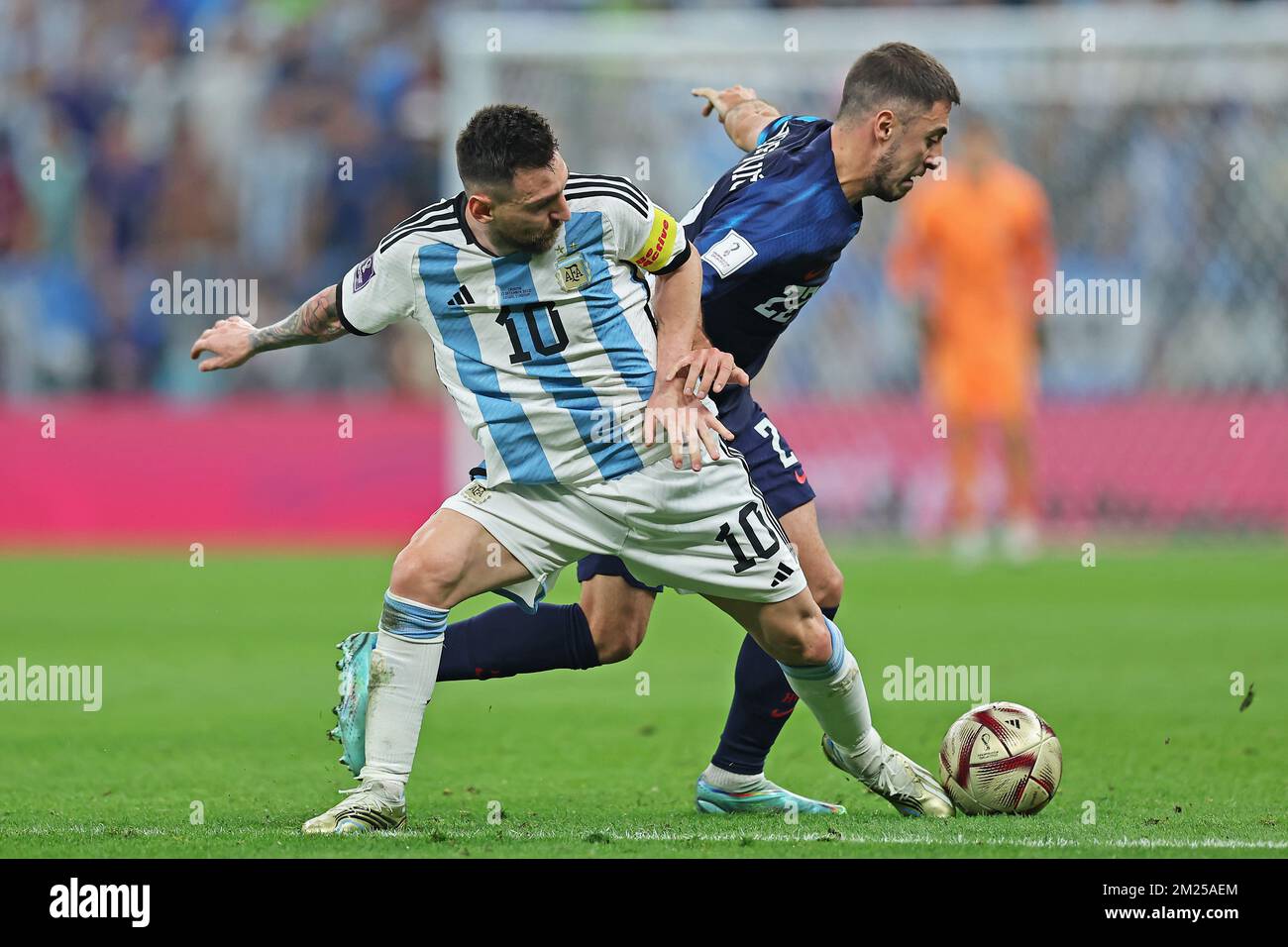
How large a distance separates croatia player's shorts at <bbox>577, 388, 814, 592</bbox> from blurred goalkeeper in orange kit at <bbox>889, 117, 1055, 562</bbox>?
344 inches

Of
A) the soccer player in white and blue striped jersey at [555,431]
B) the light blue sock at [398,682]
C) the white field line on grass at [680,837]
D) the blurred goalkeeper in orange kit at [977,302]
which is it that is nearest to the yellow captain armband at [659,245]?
the soccer player in white and blue striped jersey at [555,431]

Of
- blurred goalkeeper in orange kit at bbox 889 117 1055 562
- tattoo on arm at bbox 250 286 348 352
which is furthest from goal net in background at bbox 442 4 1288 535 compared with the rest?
tattoo on arm at bbox 250 286 348 352

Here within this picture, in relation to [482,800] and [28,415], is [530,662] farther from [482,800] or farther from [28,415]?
[28,415]

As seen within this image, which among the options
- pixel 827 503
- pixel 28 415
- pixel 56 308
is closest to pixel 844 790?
pixel 827 503

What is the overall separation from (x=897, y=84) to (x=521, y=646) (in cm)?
209

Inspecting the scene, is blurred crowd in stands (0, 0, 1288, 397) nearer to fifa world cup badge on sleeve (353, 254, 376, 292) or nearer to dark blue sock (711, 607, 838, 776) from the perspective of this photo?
dark blue sock (711, 607, 838, 776)

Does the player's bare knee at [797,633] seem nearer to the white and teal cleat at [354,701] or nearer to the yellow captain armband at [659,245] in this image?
the yellow captain armband at [659,245]

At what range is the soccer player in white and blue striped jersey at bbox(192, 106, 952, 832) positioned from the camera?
5.30 m

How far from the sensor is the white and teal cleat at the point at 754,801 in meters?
5.98

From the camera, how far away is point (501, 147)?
505 cm

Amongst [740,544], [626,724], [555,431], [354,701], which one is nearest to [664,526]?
[740,544]

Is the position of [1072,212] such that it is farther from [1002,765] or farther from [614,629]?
[1002,765]

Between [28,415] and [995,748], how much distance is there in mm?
12239

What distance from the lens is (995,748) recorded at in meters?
5.79
